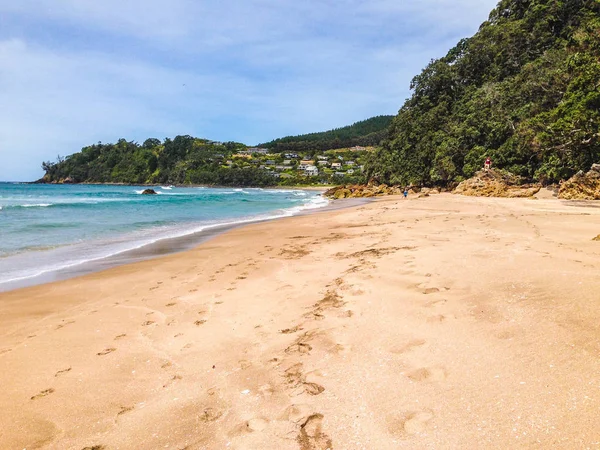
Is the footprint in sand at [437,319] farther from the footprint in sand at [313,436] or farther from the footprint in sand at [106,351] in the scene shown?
the footprint in sand at [106,351]

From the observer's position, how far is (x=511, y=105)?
33.5 m

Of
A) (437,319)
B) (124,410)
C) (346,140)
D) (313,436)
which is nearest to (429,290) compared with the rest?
(437,319)

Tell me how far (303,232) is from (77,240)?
28.6ft

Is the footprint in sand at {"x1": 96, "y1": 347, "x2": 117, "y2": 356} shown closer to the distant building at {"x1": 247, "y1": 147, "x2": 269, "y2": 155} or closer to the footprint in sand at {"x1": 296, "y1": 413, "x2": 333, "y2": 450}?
the footprint in sand at {"x1": 296, "y1": 413, "x2": 333, "y2": 450}

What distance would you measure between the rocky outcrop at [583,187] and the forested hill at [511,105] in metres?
1.69

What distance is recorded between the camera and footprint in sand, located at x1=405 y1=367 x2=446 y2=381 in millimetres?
2951

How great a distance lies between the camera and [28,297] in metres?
6.68

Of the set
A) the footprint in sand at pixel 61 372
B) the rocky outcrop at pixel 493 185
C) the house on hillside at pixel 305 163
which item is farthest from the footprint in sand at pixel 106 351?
the house on hillside at pixel 305 163

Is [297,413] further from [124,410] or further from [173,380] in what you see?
[124,410]

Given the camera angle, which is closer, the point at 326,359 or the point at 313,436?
the point at 313,436

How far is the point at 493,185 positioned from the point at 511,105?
1095 centimetres

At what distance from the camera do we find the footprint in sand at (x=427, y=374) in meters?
2.95

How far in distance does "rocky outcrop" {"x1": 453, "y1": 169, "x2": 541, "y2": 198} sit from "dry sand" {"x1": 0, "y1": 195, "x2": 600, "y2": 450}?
22.6 metres

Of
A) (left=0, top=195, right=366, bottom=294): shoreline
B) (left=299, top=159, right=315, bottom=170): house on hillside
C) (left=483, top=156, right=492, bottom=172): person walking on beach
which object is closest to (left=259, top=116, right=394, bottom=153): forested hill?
(left=299, top=159, right=315, bottom=170): house on hillside
